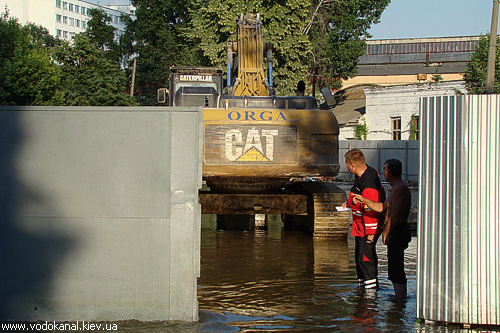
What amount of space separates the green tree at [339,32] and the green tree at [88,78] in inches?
445

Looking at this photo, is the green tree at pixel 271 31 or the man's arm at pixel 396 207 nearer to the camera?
the man's arm at pixel 396 207

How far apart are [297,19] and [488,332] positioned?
89.8 feet

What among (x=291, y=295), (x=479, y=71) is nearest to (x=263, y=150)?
(x=291, y=295)

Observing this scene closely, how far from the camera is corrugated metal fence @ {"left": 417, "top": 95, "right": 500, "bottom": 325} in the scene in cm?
611

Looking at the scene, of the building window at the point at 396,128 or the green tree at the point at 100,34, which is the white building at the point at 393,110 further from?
the green tree at the point at 100,34

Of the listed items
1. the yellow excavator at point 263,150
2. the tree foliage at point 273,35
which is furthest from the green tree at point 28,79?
the yellow excavator at point 263,150

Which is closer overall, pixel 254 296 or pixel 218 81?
pixel 254 296

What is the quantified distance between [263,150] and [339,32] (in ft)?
103

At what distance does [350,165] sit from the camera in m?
8.00

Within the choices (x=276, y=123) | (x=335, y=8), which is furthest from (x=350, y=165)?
(x=335, y=8)

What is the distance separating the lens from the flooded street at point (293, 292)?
21.4ft

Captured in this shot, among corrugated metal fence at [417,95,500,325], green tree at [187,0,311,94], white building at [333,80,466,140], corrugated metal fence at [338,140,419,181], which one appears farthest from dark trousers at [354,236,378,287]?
white building at [333,80,466,140]

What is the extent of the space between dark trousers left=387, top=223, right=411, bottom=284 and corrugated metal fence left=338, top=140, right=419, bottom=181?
→ 1765cm

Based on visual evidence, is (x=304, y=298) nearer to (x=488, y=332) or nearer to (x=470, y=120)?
(x=488, y=332)
